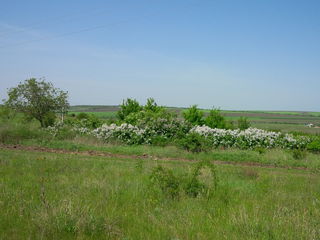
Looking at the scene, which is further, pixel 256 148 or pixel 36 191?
pixel 256 148

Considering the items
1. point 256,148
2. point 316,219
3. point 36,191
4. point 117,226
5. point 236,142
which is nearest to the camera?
point 117,226

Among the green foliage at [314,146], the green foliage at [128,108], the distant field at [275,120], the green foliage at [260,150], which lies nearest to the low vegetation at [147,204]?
the green foliage at [260,150]

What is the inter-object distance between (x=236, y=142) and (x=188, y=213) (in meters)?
14.6

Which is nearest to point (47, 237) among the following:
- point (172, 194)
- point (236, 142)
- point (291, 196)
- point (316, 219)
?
point (172, 194)

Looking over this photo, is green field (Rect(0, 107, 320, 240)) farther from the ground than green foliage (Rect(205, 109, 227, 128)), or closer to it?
closer to it

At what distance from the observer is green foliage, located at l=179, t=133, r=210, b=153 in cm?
1758

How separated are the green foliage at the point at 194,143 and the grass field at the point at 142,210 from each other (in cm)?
913

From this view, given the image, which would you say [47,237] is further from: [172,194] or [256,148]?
[256,148]

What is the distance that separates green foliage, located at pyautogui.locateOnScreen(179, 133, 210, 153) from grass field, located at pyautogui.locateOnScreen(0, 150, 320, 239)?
30.0ft

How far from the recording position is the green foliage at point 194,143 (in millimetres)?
17578

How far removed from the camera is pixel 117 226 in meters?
4.80

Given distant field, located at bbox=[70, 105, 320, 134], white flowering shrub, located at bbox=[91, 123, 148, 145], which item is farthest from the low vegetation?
distant field, located at bbox=[70, 105, 320, 134]

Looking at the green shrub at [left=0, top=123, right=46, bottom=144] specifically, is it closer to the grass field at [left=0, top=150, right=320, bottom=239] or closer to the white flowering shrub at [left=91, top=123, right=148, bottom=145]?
the white flowering shrub at [left=91, top=123, right=148, bottom=145]

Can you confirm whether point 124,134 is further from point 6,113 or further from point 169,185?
point 6,113
